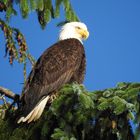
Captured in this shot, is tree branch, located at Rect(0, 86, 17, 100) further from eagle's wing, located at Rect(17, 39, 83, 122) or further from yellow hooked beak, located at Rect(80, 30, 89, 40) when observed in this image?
yellow hooked beak, located at Rect(80, 30, 89, 40)

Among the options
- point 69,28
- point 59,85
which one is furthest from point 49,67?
point 69,28

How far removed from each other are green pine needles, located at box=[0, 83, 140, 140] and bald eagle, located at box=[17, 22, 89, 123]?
80 cm

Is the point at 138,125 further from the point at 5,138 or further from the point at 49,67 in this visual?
the point at 49,67

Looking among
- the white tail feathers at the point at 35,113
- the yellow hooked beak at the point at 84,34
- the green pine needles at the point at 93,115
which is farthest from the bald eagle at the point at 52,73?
the green pine needles at the point at 93,115

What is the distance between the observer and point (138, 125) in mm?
3768

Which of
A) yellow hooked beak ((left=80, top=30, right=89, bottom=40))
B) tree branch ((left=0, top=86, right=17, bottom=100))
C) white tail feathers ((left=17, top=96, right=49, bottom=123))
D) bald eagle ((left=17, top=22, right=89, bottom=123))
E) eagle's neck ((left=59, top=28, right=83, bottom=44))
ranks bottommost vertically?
white tail feathers ((left=17, top=96, right=49, bottom=123))

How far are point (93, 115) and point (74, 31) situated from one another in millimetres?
3109

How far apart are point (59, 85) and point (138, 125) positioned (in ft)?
7.04

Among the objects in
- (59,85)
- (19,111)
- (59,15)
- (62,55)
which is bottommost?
(19,111)

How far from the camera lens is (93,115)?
12.8 feet

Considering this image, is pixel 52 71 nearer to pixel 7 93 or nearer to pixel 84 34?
pixel 7 93

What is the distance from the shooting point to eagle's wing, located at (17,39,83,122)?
5.44 metres

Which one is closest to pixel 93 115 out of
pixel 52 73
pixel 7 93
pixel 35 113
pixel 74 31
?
pixel 35 113

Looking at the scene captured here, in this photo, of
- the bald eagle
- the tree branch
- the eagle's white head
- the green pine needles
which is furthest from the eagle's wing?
the green pine needles
